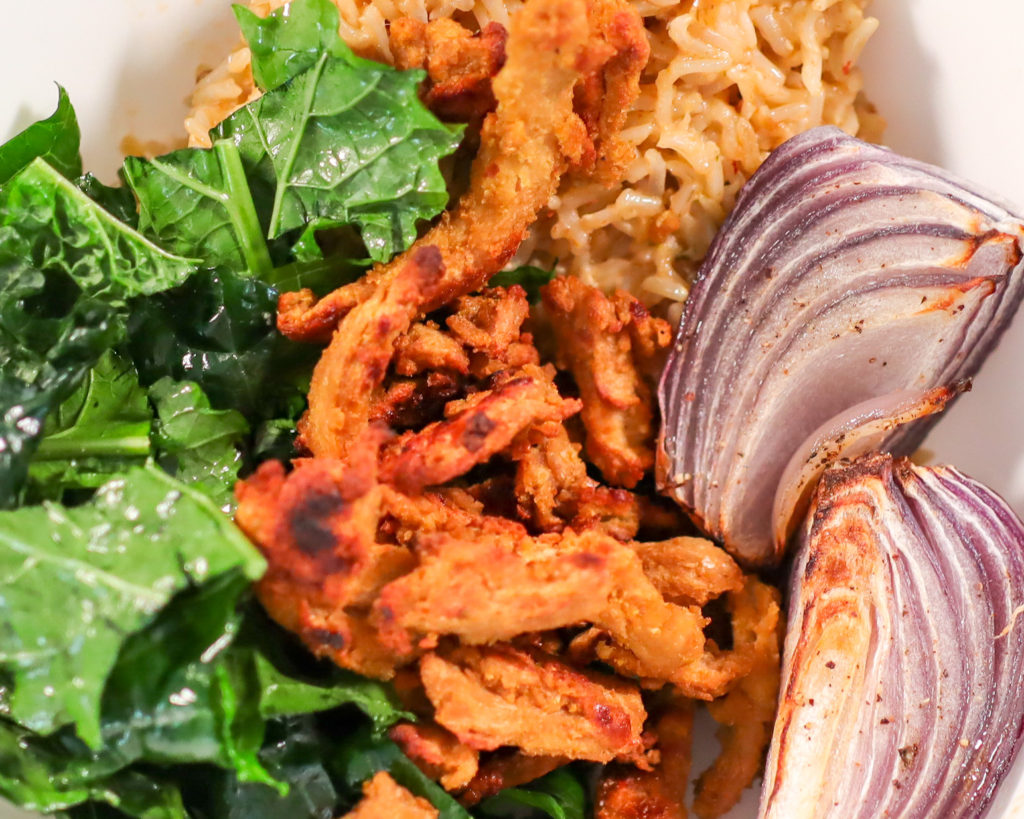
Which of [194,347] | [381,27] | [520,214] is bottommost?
[194,347]

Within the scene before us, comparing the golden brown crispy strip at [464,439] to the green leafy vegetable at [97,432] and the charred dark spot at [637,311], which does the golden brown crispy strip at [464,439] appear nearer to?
the charred dark spot at [637,311]

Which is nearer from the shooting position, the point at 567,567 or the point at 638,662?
the point at 567,567

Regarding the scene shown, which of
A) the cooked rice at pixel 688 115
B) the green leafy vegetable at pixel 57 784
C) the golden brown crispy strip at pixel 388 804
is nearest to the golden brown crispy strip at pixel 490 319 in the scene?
the cooked rice at pixel 688 115

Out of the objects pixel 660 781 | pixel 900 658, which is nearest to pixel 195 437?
pixel 660 781

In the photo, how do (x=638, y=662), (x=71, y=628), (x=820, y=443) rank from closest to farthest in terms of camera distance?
(x=71, y=628) < (x=638, y=662) < (x=820, y=443)

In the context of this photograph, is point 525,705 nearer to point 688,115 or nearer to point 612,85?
point 612,85

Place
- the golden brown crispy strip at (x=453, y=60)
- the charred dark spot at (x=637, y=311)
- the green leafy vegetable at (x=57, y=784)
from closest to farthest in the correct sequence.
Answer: the green leafy vegetable at (x=57, y=784) → the golden brown crispy strip at (x=453, y=60) → the charred dark spot at (x=637, y=311)

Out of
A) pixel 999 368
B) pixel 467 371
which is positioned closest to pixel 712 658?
pixel 467 371

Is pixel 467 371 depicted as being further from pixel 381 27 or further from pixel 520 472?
pixel 381 27
